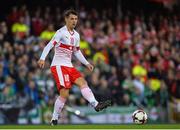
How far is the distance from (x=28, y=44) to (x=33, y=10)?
3.51 meters

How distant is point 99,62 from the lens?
23734 millimetres

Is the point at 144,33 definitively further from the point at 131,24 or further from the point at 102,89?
the point at 102,89

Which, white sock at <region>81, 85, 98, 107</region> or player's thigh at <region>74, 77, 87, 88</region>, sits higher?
player's thigh at <region>74, 77, 87, 88</region>

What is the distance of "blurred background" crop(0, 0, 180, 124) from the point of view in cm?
2191

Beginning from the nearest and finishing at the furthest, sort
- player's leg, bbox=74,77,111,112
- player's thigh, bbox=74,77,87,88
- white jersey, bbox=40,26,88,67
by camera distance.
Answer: player's leg, bbox=74,77,111,112 → player's thigh, bbox=74,77,87,88 → white jersey, bbox=40,26,88,67

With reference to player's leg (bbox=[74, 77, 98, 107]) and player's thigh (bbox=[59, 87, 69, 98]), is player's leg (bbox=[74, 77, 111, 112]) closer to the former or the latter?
player's leg (bbox=[74, 77, 98, 107])

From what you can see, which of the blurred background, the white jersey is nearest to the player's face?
the white jersey

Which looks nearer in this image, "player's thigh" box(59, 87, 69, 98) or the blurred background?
"player's thigh" box(59, 87, 69, 98)

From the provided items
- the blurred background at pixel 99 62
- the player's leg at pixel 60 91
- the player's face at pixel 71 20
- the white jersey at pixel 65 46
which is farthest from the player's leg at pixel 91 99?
the blurred background at pixel 99 62

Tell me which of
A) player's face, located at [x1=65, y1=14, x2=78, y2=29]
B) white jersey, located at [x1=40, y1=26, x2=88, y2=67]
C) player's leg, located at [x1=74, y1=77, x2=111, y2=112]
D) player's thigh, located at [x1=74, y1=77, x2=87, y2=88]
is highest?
player's face, located at [x1=65, y1=14, x2=78, y2=29]

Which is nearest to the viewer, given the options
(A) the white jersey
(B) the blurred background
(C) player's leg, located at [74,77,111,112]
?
(C) player's leg, located at [74,77,111,112]

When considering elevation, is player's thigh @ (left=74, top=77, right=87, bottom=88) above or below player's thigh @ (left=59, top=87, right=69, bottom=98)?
above

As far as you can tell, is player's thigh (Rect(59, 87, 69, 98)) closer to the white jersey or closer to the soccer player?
the soccer player

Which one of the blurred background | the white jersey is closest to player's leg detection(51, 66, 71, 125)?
the white jersey
